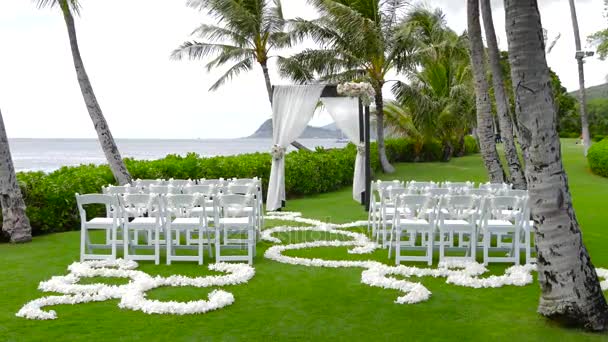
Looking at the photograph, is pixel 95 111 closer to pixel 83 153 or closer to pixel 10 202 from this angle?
pixel 10 202

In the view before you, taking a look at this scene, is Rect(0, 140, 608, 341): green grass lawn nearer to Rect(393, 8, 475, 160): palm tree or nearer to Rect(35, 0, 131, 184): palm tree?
Rect(35, 0, 131, 184): palm tree

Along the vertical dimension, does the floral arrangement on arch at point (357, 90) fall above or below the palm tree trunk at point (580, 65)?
below

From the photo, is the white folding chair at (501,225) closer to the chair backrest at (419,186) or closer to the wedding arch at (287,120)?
the chair backrest at (419,186)

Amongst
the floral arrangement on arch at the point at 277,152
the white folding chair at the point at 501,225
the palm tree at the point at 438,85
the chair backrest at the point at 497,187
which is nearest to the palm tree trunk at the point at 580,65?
the palm tree at the point at 438,85

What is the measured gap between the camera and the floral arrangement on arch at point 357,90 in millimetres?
14945

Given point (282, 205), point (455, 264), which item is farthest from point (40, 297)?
point (282, 205)

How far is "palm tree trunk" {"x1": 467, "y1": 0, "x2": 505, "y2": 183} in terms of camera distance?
44.6 ft

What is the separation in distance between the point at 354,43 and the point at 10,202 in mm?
16160

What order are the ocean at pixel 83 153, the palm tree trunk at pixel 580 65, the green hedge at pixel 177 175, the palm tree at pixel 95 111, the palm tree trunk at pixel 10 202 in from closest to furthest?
the palm tree trunk at pixel 10 202 → the green hedge at pixel 177 175 → the palm tree at pixel 95 111 → the palm tree trunk at pixel 580 65 → the ocean at pixel 83 153

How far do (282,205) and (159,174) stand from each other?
3227 millimetres

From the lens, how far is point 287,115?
15172 millimetres

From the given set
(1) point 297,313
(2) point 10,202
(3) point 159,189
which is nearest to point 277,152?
(3) point 159,189

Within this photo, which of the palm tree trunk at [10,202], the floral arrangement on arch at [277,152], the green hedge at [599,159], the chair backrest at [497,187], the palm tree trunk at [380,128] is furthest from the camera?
the palm tree trunk at [380,128]

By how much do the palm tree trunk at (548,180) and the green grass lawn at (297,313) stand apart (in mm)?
302
